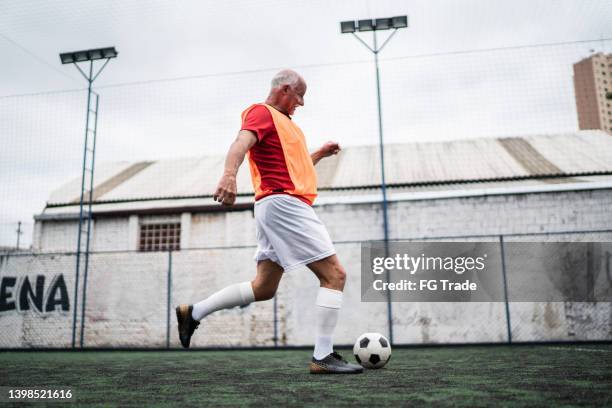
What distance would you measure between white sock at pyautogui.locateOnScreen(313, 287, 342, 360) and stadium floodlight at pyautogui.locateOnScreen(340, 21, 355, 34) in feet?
29.2

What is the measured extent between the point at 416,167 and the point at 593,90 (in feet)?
14.9

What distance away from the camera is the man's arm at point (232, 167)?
8.77 feet

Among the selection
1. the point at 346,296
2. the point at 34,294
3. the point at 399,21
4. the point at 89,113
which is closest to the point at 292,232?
the point at 346,296

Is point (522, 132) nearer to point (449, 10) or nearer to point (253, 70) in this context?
point (449, 10)

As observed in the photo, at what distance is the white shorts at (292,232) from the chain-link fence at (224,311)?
7.41m

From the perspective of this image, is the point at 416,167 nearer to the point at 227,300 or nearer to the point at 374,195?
the point at 374,195

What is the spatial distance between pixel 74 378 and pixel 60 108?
9118 mm

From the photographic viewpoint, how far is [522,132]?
36.2 ft

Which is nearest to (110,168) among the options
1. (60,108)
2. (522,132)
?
(60,108)

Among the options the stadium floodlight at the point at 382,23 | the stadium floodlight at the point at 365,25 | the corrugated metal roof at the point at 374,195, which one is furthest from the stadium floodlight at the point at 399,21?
the corrugated metal roof at the point at 374,195

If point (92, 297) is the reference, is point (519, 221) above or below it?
above

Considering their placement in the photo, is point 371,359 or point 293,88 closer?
point 293,88

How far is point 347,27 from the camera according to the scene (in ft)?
35.7

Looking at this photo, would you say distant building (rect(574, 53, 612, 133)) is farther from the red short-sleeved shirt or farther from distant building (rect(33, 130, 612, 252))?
the red short-sleeved shirt
